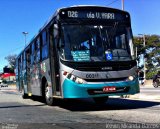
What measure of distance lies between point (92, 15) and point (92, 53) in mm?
1432

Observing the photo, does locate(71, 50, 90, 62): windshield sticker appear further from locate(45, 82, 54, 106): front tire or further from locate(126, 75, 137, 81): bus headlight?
locate(45, 82, 54, 106): front tire

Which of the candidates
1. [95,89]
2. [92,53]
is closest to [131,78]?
[95,89]

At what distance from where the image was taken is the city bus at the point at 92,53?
13.2m

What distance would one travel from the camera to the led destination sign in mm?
13758

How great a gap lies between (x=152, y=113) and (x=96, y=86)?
213 centimetres

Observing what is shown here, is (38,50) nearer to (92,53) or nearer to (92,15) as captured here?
(92,15)

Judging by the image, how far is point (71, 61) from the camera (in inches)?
521

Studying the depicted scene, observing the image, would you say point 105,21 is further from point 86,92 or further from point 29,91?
point 29,91

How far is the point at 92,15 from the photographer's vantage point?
13992 mm

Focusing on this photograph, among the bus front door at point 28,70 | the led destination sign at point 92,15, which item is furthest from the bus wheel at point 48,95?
the bus front door at point 28,70

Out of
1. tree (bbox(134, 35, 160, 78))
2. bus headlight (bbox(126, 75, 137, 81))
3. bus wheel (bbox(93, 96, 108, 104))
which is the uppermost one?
tree (bbox(134, 35, 160, 78))

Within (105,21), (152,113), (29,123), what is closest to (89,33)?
(105,21)

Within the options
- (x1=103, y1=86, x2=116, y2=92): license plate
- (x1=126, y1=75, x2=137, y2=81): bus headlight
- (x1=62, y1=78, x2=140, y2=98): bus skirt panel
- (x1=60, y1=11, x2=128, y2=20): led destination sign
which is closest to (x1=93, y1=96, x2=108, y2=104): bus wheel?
(x1=62, y1=78, x2=140, y2=98): bus skirt panel

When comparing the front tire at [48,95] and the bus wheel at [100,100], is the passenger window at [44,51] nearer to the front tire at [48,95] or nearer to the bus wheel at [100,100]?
the front tire at [48,95]
